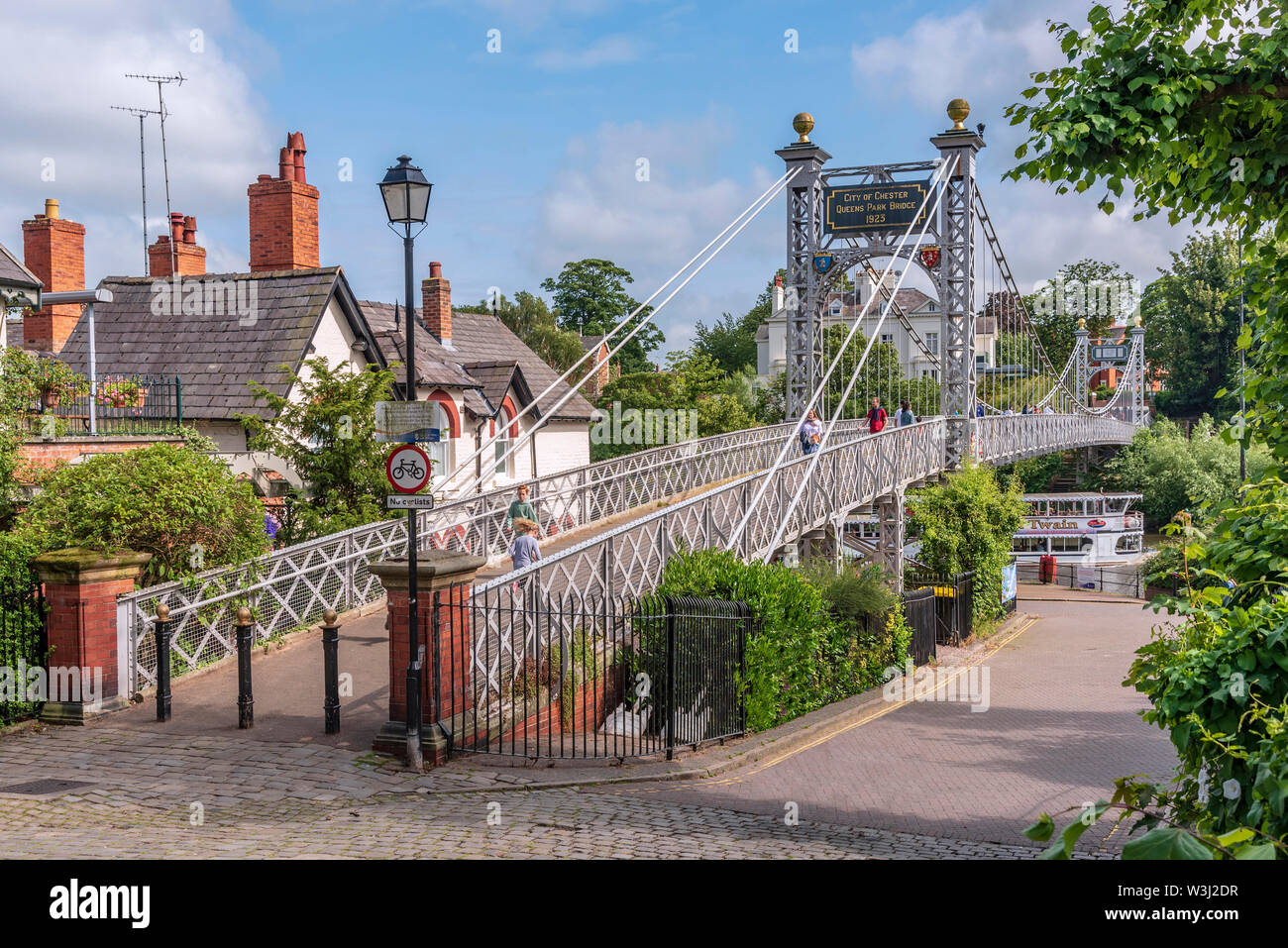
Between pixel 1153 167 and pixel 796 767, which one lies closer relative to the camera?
pixel 1153 167

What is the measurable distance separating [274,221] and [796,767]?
18.5 meters

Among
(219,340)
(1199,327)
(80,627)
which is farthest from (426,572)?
(1199,327)

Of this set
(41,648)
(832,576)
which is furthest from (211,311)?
(832,576)

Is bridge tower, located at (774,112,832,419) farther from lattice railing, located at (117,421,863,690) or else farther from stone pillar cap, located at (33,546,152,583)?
stone pillar cap, located at (33,546,152,583)

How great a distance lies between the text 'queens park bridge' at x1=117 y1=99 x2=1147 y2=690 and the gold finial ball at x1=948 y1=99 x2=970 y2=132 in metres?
0.06

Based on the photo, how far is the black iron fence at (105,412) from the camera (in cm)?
1554

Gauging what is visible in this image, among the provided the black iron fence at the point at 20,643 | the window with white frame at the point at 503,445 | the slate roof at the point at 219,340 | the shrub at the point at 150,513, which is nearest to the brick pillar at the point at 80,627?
the black iron fence at the point at 20,643

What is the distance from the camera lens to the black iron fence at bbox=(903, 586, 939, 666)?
63.4 ft

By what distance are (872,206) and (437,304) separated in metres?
13.5

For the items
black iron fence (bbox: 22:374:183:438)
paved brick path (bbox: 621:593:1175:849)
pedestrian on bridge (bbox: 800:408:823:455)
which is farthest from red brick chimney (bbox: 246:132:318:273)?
paved brick path (bbox: 621:593:1175:849)

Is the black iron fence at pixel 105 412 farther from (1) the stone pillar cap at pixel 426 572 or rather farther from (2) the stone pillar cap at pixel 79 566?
(1) the stone pillar cap at pixel 426 572

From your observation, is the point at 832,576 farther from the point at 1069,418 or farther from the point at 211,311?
the point at 1069,418

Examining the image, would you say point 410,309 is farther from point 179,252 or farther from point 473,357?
point 473,357
